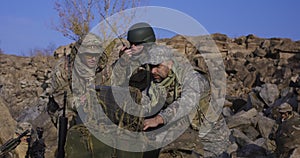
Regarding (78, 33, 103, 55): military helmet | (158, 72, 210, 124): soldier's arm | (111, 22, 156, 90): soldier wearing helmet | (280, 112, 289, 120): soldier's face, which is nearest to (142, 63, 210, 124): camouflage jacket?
(158, 72, 210, 124): soldier's arm

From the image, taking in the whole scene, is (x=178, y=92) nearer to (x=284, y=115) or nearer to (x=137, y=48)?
(x=137, y=48)

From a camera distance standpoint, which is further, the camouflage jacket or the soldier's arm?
the camouflage jacket

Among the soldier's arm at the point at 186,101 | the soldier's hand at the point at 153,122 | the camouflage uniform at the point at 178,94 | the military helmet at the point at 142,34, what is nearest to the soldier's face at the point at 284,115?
the camouflage uniform at the point at 178,94

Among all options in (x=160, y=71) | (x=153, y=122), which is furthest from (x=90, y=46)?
(x=153, y=122)

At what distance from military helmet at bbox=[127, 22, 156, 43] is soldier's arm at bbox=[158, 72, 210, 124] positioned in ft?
1.23

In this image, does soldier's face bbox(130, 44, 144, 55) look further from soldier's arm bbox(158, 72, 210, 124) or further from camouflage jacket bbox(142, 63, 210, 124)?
soldier's arm bbox(158, 72, 210, 124)

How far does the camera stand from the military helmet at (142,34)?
336cm

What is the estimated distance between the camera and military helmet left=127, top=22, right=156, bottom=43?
11.0ft

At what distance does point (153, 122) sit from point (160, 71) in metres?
0.58

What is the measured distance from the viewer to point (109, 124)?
2561 mm

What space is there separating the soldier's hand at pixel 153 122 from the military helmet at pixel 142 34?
0.66m

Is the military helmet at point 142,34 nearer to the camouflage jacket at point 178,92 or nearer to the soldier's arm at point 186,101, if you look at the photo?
the camouflage jacket at point 178,92

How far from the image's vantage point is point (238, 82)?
17.9 meters

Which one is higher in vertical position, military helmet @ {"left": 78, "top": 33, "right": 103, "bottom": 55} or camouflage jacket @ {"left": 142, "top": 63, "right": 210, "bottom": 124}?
military helmet @ {"left": 78, "top": 33, "right": 103, "bottom": 55}
